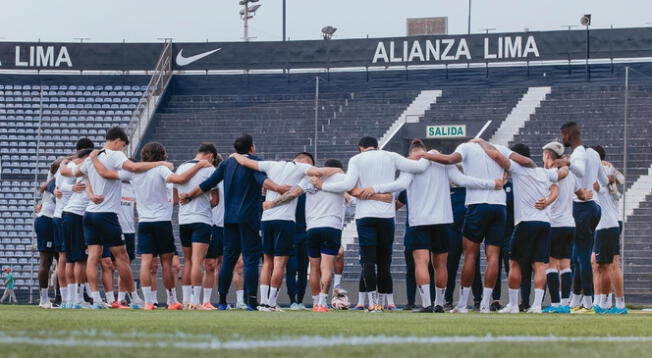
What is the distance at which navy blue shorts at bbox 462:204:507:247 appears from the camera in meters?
12.4

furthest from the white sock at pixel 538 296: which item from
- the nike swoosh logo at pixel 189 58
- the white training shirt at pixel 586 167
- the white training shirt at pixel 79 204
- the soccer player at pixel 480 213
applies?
the nike swoosh logo at pixel 189 58

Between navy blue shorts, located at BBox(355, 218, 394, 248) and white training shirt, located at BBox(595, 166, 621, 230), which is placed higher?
white training shirt, located at BBox(595, 166, 621, 230)

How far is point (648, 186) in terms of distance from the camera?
101ft

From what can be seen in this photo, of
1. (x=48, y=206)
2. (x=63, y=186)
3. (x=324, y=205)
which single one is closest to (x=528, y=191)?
(x=324, y=205)

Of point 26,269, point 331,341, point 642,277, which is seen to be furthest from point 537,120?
point 331,341

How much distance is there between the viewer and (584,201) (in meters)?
13.7

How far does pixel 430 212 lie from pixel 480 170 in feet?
2.35

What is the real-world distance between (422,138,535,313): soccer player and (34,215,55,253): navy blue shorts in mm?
6001

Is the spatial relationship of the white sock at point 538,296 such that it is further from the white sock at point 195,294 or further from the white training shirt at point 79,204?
the white training shirt at point 79,204

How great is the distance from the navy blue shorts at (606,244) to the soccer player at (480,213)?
145cm

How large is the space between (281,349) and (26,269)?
26.4 m

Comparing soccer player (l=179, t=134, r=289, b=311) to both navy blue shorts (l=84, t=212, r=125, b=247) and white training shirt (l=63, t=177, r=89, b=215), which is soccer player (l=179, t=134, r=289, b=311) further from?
white training shirt (l=63, t=177, r=89, b=215)

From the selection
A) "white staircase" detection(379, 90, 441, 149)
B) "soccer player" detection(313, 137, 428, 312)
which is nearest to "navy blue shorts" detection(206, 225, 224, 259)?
"soccer player" detection(313, 137, 428, 312)

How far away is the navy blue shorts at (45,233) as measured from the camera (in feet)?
52.3
